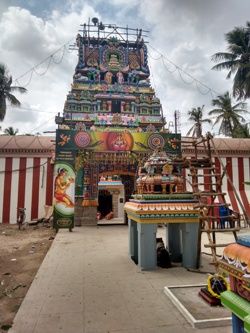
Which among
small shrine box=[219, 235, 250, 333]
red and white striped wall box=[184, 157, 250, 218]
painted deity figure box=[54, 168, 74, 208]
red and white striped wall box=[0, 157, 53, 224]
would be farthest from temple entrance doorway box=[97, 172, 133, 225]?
small shrine box=[219, 235, 250, 333]

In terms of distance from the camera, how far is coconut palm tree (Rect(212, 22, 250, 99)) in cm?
1794

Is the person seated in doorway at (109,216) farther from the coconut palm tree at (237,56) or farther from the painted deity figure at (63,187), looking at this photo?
the coconut palm tree at (237,56)

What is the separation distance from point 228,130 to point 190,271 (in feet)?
70.7

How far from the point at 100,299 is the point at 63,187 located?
8.39m

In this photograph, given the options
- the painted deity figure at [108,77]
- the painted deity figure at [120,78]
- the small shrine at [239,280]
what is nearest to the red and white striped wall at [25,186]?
the painted deity figure at [108,77]

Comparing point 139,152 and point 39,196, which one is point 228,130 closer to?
point 139,152

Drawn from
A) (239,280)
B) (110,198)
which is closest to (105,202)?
(110,198)

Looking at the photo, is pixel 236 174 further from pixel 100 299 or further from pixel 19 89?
pixel 19 89

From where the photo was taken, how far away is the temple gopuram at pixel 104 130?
12938mm

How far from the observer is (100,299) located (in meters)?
4.08

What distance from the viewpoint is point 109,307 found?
3.79m

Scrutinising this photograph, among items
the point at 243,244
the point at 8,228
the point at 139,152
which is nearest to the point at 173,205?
the point at 243,244

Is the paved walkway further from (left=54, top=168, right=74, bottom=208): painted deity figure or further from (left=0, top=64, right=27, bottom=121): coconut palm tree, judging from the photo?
(left=0, top=64, right=27, bottom=121): coconut palm tree

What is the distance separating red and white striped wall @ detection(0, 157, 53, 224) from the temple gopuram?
2.31m
